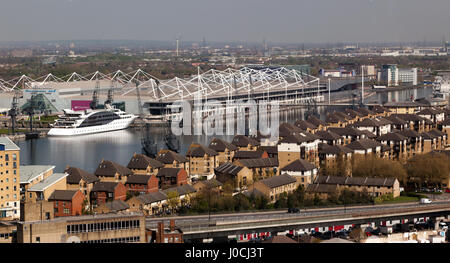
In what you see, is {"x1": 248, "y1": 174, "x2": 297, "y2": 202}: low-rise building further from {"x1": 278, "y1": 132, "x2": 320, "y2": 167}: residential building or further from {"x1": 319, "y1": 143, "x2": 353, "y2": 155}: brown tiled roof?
{"x1": 319, "y1": 143, "x2": 353, "y2": 155}: brown tiled roof

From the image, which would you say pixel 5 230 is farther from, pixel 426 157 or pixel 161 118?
pixel 161 118

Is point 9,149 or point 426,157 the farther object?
point 426,157

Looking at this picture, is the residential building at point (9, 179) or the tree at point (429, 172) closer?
the residential building at point (9, 179)

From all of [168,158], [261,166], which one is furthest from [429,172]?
[168,158]

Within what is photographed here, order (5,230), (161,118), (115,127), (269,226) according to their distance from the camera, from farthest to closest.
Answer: (161,118)
(115,127)
(269,226)
(5,230)

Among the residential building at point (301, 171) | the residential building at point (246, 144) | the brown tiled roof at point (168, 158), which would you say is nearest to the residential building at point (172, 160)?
the brown tiled roof at point (168, 158)

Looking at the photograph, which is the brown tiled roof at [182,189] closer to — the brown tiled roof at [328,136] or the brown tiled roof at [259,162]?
the brown tiled roof at [259,162]

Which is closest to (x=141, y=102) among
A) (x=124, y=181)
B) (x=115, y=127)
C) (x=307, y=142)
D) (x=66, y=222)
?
(x=115, y=127)
